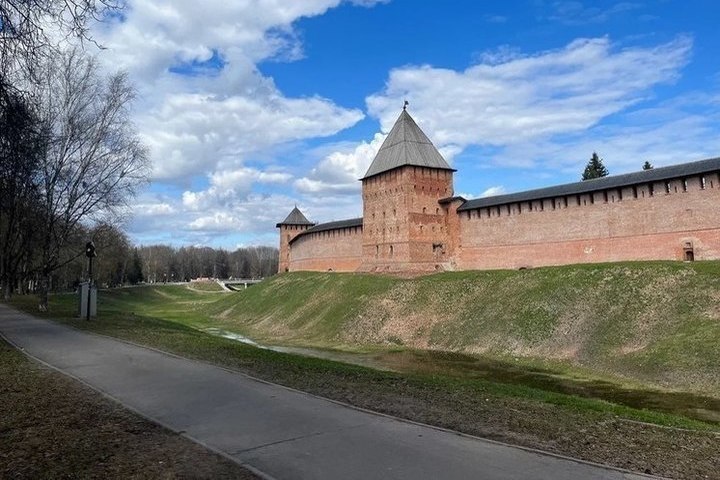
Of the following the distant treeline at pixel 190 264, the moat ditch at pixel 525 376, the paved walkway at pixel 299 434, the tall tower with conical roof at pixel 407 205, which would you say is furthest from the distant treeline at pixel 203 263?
the paved walkway at pixel 299 434

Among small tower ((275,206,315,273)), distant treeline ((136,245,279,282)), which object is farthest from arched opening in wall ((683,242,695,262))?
distant treeline ((136,245,279,282))

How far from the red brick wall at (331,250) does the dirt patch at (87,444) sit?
3567 cm

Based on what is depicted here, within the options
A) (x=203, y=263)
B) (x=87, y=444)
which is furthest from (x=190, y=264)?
(x=87, y=444)

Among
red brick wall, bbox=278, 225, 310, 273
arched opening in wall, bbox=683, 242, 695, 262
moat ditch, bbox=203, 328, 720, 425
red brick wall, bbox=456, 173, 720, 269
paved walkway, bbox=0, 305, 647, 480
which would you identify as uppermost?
red brick wall, bbox=278, 225, 310, 273

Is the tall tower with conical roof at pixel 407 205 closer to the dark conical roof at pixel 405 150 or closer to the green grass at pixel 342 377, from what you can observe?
the dark conical roof at pixel 405 150

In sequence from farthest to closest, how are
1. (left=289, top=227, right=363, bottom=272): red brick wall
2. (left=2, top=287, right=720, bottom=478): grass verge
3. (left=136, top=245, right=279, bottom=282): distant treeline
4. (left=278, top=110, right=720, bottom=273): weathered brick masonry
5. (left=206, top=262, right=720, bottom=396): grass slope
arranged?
(left=136, top=245, right=279, bottom=282): distant treeline
(left=289, top=227, right=363, bottom=272): red brick wall
(left=278, top=110, right=720, bottom=273): weathered brick masonry
(left=206, top=262, right=720, bottom=396): grass slope
(left=2, top=287, right=720, bottom=478): grass verge

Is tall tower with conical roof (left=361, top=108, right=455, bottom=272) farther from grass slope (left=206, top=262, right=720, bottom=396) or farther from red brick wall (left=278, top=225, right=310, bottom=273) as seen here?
red brick wall (left=278, top=225, right=310, bottom=273)

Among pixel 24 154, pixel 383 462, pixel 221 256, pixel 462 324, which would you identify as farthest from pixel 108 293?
pixel 221 256

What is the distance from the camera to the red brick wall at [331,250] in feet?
140

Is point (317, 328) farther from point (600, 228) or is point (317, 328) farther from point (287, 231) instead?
point (287, 231)

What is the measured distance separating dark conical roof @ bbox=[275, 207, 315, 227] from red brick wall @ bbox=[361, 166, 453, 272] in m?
21.3

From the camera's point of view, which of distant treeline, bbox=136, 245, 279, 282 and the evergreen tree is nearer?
the evergreen tree

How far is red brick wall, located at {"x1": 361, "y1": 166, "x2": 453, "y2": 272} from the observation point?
3478 cm

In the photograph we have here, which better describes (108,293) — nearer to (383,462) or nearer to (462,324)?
(462,324)
